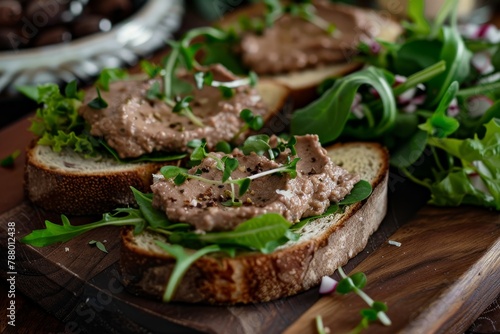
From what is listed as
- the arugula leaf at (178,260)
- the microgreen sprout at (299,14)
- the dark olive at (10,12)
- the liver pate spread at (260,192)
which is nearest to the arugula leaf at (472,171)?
the liver pate spread at (260,192)

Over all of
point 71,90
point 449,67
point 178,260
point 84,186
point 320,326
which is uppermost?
point 449,67

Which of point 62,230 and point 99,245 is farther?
point 99,245

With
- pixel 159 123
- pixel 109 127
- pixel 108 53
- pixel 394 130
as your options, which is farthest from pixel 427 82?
pixel 108 53

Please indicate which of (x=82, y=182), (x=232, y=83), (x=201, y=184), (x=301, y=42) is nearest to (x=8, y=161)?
(x=82, y=182)

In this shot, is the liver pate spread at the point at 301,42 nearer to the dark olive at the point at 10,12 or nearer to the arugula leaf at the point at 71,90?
the arugula leaf at the point at 71,90

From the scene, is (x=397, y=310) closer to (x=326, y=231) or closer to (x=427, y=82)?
(x=326, y=231)

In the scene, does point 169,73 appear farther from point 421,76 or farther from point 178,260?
point 178,260

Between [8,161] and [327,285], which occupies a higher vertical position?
[327,285]
